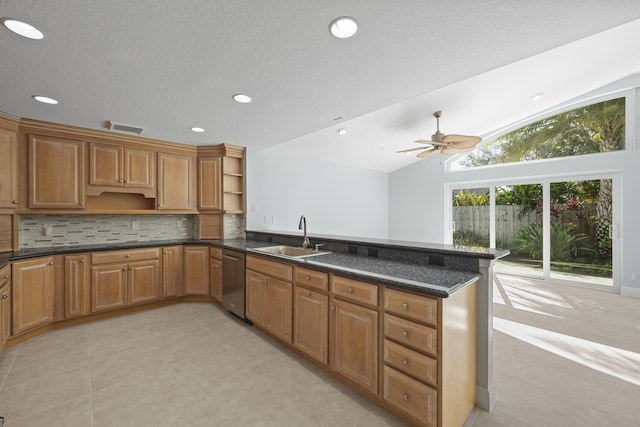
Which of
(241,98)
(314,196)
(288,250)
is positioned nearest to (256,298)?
(288,250)

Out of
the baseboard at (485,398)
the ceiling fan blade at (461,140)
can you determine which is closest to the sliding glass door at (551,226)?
the ceiling fan blade at (461,140)

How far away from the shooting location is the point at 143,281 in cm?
349

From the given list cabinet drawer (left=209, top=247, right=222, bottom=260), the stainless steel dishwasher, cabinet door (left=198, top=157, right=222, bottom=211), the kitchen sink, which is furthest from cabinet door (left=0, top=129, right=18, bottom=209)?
the kitchen sink

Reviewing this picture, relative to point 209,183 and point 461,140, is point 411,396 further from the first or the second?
point 209,183

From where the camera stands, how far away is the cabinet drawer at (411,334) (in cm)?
145

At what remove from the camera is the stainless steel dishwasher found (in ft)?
10.3

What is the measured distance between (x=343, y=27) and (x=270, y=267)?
6.70ft

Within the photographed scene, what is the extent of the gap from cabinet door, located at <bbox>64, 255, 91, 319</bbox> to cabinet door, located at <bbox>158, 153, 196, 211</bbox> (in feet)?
3.65

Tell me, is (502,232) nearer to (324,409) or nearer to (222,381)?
(324,409)

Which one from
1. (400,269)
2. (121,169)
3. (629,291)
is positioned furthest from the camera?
(629,291)

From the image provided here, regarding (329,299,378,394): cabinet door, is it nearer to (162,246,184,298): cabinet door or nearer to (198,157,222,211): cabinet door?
(162,246,184,298): cabinet door

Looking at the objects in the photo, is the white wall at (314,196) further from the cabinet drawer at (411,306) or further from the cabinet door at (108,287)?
the cabinet drawer at (411,306)

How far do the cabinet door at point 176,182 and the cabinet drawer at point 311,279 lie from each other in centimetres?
257

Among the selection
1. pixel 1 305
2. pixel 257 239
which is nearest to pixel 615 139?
pixel 257 239
